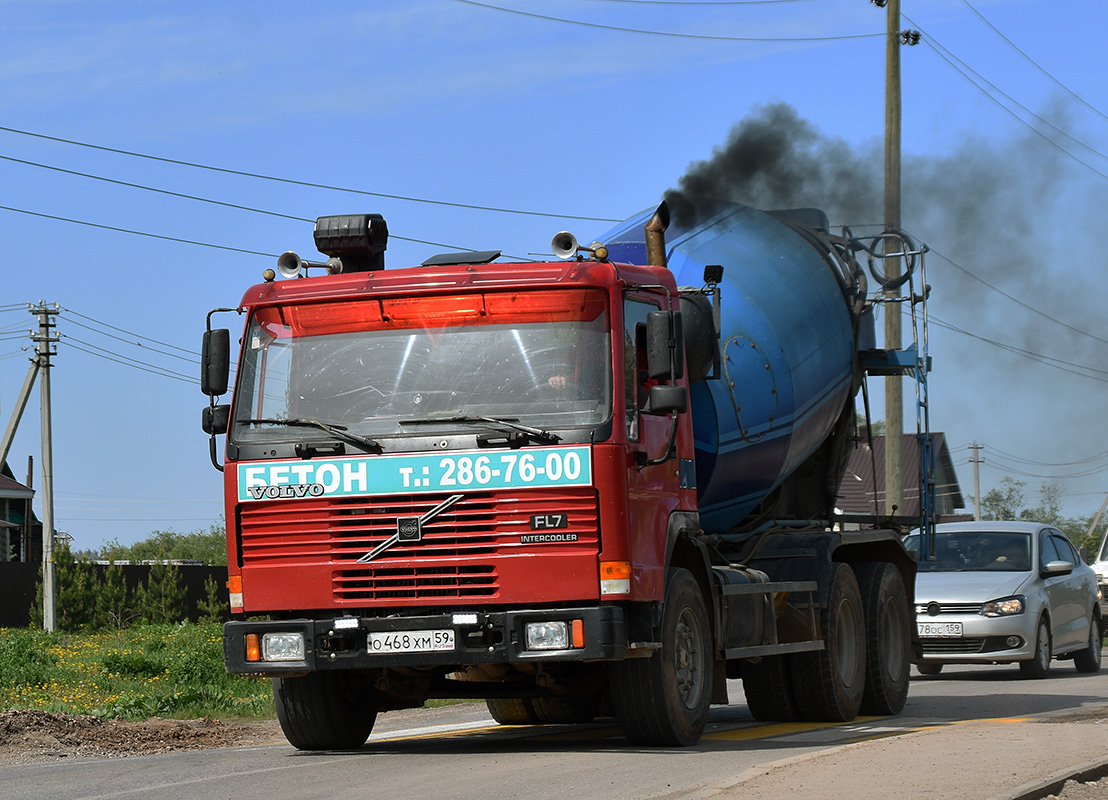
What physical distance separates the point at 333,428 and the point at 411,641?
4.24ft

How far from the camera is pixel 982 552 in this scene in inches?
699

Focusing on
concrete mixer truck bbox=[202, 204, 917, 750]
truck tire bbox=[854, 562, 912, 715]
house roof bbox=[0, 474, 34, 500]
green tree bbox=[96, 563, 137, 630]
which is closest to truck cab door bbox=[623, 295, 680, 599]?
concrete mixer truck bbox=[202, 204, 917, 750]

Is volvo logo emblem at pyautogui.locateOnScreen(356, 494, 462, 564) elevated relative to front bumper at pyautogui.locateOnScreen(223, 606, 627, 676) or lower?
elevated

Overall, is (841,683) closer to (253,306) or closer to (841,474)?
(841,474)

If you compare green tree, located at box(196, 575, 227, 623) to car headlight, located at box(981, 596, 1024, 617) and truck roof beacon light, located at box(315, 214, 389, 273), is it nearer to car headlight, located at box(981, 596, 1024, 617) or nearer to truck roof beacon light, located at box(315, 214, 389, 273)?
car headlight, located at box(981, 596, 1024, 617)

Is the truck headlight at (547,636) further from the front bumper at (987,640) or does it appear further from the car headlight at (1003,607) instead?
the car headlight at (1003,607)

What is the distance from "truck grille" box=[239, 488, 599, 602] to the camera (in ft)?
29.2

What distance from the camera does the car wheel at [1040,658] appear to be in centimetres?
1681

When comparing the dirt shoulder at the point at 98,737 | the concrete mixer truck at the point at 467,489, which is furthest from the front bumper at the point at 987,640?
the dirt shoulder at the point at 98,737

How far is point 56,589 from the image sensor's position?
1569 inches

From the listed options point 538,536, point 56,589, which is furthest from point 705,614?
point 56,589

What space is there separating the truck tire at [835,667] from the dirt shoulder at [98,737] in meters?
3.91

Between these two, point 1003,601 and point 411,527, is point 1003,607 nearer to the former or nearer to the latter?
point 1003,601

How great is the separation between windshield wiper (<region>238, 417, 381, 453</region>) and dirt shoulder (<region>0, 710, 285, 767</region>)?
2.59 m
